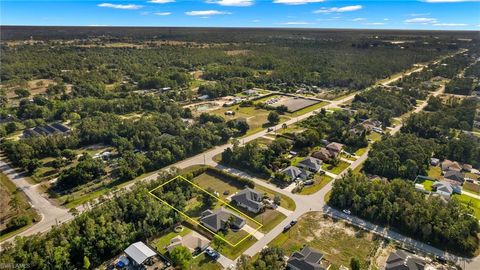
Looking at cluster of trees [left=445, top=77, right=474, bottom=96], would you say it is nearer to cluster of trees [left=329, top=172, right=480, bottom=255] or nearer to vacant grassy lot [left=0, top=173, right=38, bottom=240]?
cluster of trees [left=329, top=172, right=480, bottom=255]

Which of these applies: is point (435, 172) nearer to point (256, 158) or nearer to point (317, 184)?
point (317, 184)

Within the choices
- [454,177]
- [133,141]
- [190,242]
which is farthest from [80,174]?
[454,177]

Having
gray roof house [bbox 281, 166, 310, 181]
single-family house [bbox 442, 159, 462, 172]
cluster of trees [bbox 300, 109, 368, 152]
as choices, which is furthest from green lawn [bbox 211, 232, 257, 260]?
single-family house [bbox 442, 159, 462, 172]

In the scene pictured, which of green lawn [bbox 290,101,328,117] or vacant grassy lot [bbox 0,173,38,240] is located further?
green lawn [bbox 290,101,328,117]

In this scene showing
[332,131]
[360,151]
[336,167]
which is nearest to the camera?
[336,167]

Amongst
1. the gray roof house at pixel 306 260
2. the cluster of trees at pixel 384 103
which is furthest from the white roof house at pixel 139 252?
the cluster of trees at pixel 384 103

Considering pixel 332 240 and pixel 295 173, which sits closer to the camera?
pixel 332 240

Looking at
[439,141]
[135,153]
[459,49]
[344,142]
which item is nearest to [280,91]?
[344,142]
